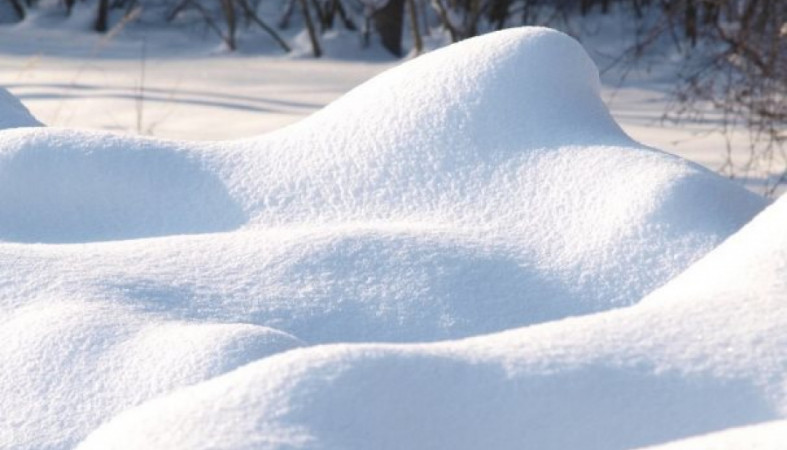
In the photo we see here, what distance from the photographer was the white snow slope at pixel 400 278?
1.21m

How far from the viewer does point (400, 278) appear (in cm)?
175

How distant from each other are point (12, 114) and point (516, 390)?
1.55 meters

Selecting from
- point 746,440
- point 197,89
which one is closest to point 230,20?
point 197,89

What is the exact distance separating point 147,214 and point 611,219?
68 centimetres

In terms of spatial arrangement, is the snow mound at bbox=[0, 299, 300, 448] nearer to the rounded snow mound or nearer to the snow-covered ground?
the rounded snow mound

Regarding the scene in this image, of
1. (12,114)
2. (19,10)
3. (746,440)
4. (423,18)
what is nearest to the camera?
(746,440)

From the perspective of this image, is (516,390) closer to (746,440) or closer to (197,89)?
(746,440)

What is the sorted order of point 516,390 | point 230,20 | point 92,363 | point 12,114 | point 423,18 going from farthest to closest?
1. point 423,18
2. point 230,20
3. point 12,114
4. point 92,363
5. point 516,390

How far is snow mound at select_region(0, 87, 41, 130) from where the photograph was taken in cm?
247

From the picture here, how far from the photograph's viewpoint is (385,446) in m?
1.16

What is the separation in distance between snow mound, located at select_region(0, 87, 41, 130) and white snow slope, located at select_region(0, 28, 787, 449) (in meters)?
0.39

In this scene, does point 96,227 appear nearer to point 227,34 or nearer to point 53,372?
point 53,372

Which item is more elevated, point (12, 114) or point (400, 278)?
point (400, 278)

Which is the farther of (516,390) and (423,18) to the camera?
(423,18)
